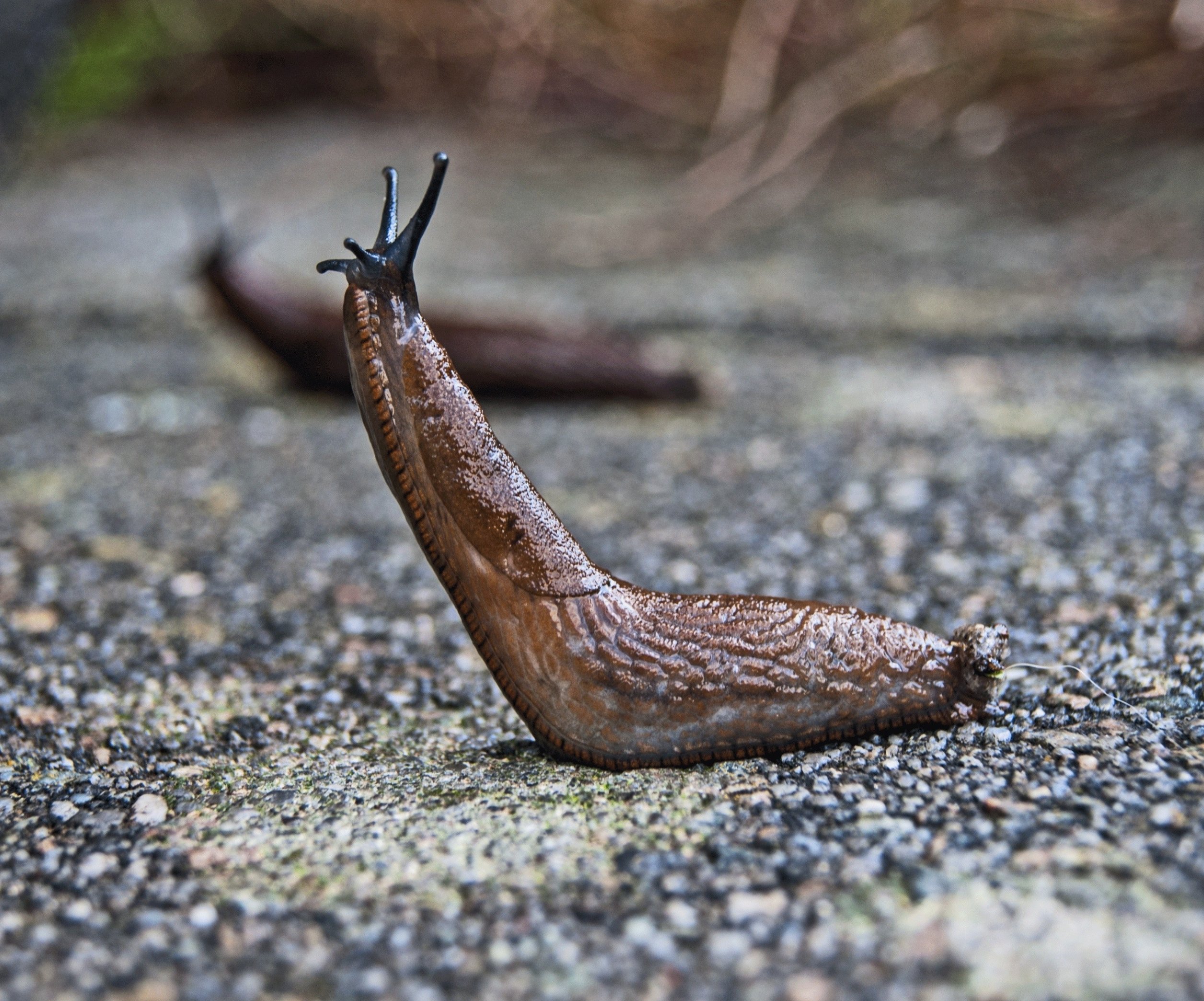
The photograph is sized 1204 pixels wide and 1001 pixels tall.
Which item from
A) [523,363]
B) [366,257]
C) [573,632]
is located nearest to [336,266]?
[366,257]

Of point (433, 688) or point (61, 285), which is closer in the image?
point (433, 688)

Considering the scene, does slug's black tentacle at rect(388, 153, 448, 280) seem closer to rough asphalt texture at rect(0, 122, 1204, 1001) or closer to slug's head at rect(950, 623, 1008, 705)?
rough asphalt texture at rect(0, 122, 1204, 1001)

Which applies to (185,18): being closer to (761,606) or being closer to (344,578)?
(344,578)

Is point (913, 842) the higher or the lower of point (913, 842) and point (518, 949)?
the higher

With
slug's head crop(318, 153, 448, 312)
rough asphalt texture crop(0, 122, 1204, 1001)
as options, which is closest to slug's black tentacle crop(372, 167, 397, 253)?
slug's head crop(318, 153, 448, 312)

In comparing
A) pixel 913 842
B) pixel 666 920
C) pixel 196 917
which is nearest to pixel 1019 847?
pixel 913 842

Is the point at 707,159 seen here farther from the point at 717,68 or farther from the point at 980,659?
the point at 980,659

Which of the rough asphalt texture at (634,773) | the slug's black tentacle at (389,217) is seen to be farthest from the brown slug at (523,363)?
the slug's black tentacle at (389,217)
